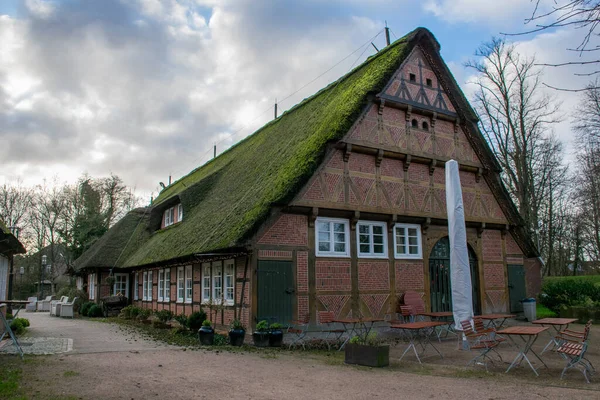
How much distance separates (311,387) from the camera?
7.14 metres

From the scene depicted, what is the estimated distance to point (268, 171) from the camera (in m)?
14.8

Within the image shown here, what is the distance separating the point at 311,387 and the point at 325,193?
6818mm

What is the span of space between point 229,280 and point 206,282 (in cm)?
184

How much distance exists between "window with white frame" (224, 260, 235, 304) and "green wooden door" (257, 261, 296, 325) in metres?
1.28

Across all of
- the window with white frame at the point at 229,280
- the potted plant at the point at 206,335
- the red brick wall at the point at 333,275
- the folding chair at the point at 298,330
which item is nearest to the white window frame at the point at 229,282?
the window with white frame at the point at 229,280

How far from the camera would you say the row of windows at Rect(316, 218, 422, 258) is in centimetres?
1327

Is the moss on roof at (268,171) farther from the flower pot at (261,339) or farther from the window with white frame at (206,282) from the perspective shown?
the flower pot at (261,339)

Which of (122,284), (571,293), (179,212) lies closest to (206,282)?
(179,212)

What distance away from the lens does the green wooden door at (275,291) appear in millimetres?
11914

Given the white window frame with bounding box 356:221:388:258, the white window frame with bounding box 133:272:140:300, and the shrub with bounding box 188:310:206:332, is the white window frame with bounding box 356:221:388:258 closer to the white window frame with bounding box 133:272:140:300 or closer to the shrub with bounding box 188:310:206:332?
the shrub with bounding box 188:310:206:332

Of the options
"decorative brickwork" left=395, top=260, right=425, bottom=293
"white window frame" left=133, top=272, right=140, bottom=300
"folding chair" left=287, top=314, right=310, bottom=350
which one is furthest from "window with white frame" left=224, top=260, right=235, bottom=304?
"white window frame" left=133, top=272, right=140, bottom=300

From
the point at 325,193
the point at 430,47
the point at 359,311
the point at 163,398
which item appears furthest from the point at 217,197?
the point at 163,398

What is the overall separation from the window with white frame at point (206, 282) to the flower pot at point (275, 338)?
3631 mm

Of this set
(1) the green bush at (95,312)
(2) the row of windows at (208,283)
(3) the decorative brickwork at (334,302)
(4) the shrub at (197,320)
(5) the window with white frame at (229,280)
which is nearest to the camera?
(3) the decorative brickwork at (334,302)
